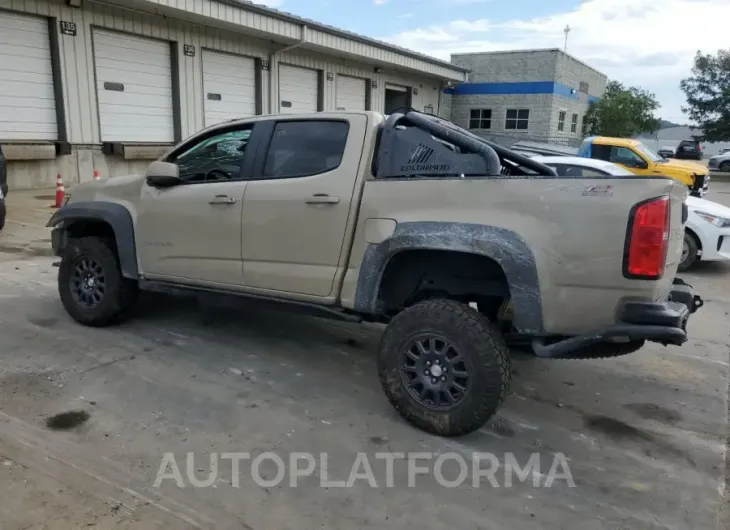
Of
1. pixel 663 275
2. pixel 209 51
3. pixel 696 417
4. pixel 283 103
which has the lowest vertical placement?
pixel 696 417

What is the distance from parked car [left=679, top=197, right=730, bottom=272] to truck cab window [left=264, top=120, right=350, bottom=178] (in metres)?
5.96

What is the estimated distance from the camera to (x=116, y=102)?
14.6 metres

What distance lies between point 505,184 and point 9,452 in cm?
304

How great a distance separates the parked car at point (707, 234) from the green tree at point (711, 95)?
32308 mm

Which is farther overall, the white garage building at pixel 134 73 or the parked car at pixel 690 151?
the parked car at pixel 690 151

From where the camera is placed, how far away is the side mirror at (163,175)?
4.41 metres

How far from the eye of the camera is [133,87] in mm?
14898

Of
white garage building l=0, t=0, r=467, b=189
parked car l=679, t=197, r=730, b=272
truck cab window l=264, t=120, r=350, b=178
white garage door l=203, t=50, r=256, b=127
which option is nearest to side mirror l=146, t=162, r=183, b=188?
truck cab window l=264, t=120, r=350, b=178

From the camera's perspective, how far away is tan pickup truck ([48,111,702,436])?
9.87 ft

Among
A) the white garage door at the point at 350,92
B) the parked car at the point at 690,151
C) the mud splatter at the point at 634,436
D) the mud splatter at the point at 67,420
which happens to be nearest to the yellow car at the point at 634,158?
the white garage door at the point at 350,92

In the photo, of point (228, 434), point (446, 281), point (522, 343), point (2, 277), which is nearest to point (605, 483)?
point (522, 343)

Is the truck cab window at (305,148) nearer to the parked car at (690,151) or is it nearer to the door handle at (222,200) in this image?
the door handle at (222,200)

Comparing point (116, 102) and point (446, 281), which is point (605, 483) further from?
point (116, 102)

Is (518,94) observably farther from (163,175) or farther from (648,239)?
(648,239)
